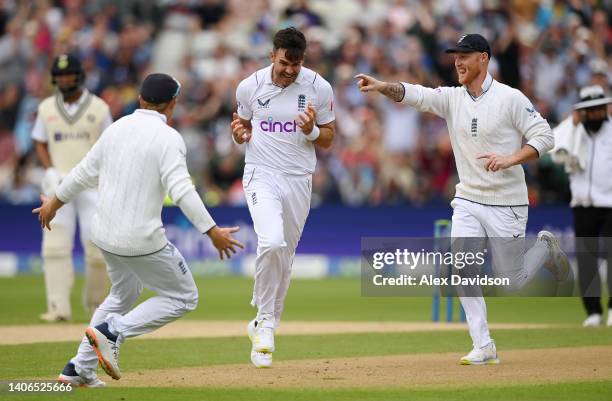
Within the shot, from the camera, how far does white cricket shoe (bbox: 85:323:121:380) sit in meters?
8.58

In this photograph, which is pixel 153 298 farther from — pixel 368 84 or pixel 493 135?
pixel 493 135

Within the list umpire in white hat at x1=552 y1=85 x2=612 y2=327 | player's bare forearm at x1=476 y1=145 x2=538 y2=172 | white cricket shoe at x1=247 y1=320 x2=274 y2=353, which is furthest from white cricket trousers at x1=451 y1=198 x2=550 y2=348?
umpire in white hat at x1=552 y1=85 x2=612 y2=327

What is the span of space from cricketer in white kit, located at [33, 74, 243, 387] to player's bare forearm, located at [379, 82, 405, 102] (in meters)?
2.22

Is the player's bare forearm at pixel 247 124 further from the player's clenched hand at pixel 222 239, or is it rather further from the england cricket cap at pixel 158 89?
the player's clenched hand at pixel 222 239

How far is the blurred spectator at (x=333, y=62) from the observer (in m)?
22.5

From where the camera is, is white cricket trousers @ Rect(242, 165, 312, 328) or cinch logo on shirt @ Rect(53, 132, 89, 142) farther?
cinch logo on shirt @ Rect(53, 132, 89, 142)

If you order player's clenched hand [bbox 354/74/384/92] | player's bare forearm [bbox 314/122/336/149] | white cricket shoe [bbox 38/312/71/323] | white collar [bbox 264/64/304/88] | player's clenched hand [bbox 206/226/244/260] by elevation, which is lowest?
white cricket shoe [bbox 38/312/71/323]

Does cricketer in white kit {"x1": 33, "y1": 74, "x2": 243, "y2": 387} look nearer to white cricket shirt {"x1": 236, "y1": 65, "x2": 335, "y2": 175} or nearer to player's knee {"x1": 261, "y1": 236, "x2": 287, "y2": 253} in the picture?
player's knee {"x1": 261, "y1": 236, "x2": 287, "y2": 253}

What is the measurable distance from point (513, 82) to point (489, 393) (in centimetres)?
1425

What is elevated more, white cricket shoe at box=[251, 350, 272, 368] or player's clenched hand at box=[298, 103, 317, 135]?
player's clenched hand at box=[298, 103, 317, 135]

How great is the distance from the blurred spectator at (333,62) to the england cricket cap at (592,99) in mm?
6192

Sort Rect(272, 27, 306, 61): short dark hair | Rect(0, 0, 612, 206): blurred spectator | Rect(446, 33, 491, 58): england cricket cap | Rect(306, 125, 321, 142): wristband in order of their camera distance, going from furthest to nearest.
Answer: Rect(0, 0, 612, 206): blurred spectator
Rect(306, 125, 321, 142): wristband
Rect(446, 33, 491, 58): england cricket cap
Rect(272, 27, 306, 61): short dark hair

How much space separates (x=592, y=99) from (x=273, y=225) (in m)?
5.78

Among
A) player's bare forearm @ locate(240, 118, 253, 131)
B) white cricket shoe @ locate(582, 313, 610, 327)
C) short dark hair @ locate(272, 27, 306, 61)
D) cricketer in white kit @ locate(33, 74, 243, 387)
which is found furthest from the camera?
white cricket shoe @ locate(582, 313, 610, 327)
